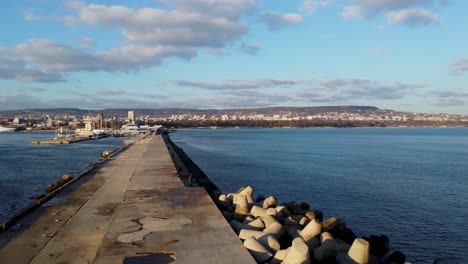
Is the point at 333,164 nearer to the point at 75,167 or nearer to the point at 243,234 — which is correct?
the point at 75,167

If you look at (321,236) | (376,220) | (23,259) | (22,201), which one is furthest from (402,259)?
(22,201)

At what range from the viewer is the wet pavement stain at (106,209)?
488 inches

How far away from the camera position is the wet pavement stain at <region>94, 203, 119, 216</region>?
1241 cm

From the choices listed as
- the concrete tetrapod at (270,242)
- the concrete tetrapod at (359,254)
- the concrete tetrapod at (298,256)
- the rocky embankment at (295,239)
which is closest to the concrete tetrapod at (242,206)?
the rocky embankment at (295,239)

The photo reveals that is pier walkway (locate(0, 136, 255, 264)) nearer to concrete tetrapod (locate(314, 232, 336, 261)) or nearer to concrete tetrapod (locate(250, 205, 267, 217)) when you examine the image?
concrete tetrapod (locate(250, 205, 267, 217))

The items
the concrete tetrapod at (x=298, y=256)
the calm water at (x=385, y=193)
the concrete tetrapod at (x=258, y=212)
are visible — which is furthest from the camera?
the calm water at (x=385, y=193)

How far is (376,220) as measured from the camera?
1886 cm

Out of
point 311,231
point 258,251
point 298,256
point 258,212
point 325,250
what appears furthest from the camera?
point 258,212

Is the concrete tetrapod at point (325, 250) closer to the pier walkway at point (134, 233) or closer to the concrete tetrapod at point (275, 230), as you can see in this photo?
the concrete tetrapod at point (275, 230)

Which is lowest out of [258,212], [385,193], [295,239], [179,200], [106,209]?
[385,193]

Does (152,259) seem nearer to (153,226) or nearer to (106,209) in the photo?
(153,226)

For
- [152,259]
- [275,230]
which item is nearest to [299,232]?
[275,230]

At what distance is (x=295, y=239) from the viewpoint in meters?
9.59

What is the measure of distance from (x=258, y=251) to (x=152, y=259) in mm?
2348
